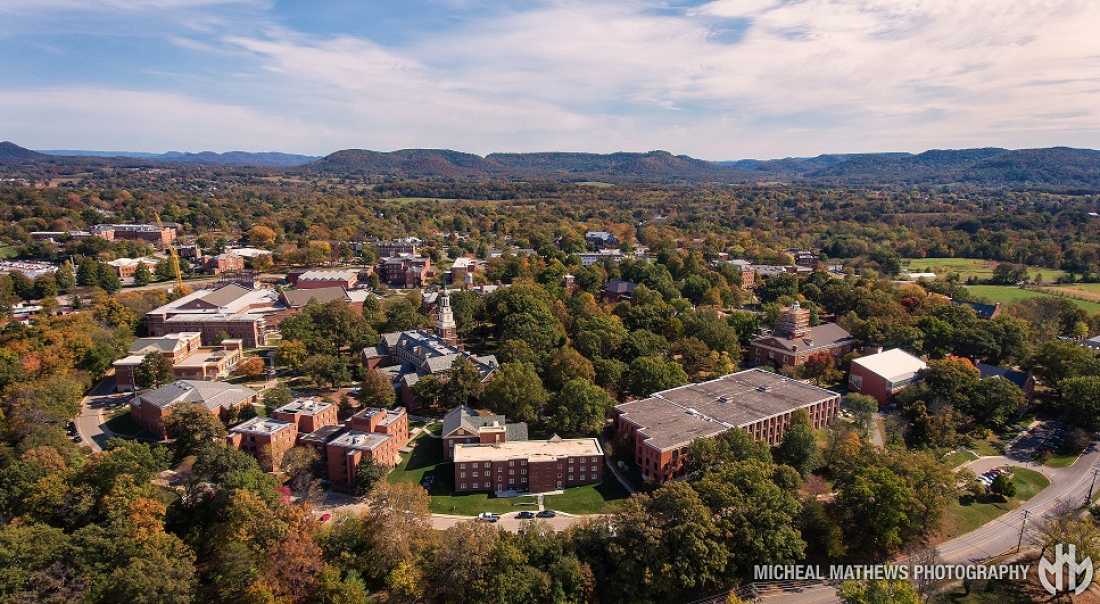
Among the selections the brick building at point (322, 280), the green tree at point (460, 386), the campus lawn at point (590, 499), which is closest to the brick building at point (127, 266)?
the brick building at point (322, 280)

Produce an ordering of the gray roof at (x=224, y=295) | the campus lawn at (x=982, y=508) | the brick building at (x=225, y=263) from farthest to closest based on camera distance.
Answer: the brick building at (x=225, y=263) < the gray roof at (x=224, y=295) < the campus lawn at (x=982, y=508)

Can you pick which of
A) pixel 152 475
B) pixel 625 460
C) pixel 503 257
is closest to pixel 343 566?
pixel 152 475

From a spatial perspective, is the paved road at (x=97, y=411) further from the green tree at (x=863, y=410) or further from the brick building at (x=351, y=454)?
the green tree at (x=863, y=410)

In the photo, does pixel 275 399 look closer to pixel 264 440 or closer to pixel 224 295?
pixel 264 440

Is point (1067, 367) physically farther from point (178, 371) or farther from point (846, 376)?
point (178, 371)

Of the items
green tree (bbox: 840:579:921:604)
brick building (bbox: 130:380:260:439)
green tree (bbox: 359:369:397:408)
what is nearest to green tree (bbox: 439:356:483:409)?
green tree (bbox: 359:369:397:408)

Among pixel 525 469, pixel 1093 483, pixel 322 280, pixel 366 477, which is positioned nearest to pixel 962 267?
pixel 1093 483

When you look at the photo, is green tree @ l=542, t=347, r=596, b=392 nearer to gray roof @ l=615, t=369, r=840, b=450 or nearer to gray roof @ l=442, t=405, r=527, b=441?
gray roof @ l=615, t=369, r=840, b=450
